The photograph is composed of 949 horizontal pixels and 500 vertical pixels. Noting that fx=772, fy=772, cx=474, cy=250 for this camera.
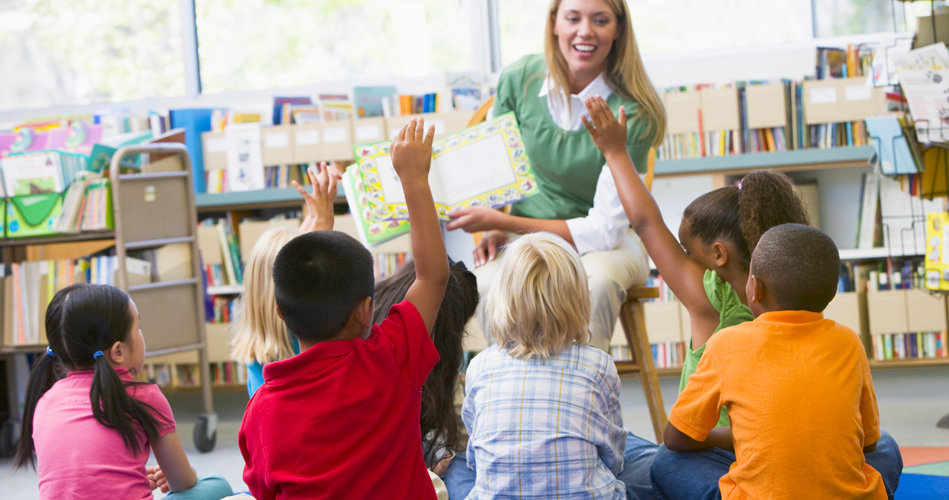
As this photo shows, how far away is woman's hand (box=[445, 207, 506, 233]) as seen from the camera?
1761mm

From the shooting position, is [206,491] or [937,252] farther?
[937,252]

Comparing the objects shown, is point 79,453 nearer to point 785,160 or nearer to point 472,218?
point 472,218

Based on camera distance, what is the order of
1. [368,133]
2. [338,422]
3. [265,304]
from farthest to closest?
[368,133] < [265,304] < [338,422]

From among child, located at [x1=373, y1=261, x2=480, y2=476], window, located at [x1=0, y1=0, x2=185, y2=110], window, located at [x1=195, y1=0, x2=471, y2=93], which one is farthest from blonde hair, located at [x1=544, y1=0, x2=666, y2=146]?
window, located at [x1=0, y1=0, x2=185, y2=110]

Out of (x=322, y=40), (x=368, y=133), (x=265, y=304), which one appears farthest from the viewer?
(x=322, y=40)

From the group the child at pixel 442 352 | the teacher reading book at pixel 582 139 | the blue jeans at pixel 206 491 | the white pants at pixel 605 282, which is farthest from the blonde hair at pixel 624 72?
the blue jeans at pixel 206 491

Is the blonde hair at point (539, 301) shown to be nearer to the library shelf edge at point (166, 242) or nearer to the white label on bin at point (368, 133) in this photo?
the library shelf edge at point (166, 242)

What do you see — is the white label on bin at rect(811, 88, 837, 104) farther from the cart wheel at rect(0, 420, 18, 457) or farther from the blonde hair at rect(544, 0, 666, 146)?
the cart wheel at rect(0, 420, 18, 457)

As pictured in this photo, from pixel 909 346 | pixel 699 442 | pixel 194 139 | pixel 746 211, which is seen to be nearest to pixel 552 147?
pixel 746 211

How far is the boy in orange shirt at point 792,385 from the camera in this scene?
107 centimetres

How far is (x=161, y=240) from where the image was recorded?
278cm

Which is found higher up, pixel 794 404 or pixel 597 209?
pixel 597 209

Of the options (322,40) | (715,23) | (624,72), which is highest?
(322,40)

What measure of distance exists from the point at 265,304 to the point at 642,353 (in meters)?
1.01
